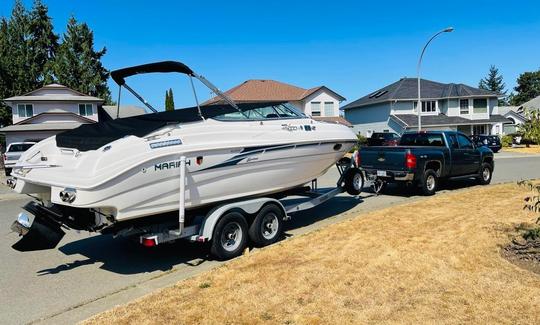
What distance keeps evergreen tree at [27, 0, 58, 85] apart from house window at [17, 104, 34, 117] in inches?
651

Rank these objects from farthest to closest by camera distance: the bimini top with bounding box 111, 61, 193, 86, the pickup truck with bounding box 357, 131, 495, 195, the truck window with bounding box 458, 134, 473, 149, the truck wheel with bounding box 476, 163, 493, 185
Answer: the truck wheel with bounding box 476, 163, 493, 185, the truck window with bounding box 458, 134, 473, 149, the pickup truck with bounding box 357, 131, 495, 195, the bimini top with bounding box 111, 61, 193, 86

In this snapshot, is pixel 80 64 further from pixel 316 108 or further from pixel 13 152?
pixel 13 152

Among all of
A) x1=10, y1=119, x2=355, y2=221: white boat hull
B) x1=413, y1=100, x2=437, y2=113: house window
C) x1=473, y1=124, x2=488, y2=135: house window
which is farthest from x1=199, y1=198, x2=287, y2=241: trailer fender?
x1=473, y1=124, x2=488, y2=135: house window

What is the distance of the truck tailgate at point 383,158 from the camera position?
1241 cm

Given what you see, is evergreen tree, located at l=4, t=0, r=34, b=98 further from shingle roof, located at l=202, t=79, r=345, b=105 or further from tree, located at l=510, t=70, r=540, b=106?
tree, located at l=510, t=70, r=540, b=106

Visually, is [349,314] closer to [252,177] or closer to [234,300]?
[234,300]

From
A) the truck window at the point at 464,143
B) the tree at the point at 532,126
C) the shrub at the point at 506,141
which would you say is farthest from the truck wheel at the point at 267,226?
the shrub at the point at 506,141

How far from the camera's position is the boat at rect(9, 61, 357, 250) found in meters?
5.84

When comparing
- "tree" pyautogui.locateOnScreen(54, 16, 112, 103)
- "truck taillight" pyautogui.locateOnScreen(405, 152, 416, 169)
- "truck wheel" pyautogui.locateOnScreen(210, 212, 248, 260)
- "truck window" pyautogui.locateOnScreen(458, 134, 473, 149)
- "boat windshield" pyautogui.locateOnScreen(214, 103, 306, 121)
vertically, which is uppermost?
"tree" pyautogui.locateOnScreen(54, 16, 112, 103)

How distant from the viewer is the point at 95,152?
595 centimetres

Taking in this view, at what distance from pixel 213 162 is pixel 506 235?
189 inches

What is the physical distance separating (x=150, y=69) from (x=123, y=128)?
5.05ft

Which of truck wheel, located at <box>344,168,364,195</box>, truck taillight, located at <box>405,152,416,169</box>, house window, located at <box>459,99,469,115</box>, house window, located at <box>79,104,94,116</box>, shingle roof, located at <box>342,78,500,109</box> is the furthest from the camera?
house window, located at <box>459,99,469,115</box>

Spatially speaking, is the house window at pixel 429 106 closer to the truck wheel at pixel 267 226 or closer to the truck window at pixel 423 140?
the truck window at pixel 423 140
